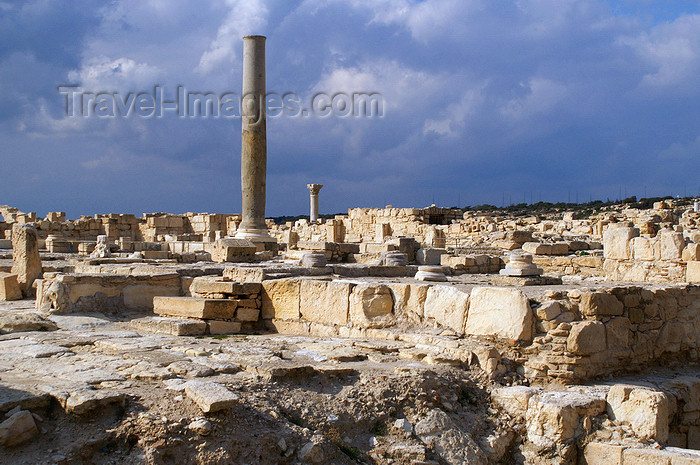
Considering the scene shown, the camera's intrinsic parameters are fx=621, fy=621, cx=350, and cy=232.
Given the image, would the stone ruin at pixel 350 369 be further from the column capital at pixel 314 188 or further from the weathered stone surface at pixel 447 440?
the column capital at pixel 314 188

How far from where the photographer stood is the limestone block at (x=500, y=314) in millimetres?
5379

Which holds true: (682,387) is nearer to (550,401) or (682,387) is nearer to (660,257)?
(550,401)

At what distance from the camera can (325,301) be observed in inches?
266

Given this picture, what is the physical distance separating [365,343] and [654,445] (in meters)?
2.49

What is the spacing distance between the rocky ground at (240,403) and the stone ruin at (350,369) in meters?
0.01

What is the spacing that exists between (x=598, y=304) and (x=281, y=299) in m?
3.44

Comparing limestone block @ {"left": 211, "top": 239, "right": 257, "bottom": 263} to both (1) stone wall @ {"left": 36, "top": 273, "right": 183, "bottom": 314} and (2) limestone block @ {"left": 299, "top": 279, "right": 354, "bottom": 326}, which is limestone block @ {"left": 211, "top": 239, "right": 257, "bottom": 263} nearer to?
(1) stone wall @ {"left": 36, "top": 273, "right": 183, "bottom": 314}

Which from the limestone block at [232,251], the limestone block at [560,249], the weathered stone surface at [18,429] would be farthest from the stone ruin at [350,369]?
the limestone block at [560,249]

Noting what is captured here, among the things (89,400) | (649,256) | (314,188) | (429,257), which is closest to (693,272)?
(649,256)

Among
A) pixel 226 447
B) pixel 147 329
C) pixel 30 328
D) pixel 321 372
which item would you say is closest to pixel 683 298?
pixel 321 372

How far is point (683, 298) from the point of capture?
6418 mm

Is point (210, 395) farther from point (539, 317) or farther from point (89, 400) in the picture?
point (539, 317)

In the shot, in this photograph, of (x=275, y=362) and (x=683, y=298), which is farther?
(x=683, y=298)

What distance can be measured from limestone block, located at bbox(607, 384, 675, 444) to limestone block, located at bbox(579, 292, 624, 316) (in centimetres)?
75
